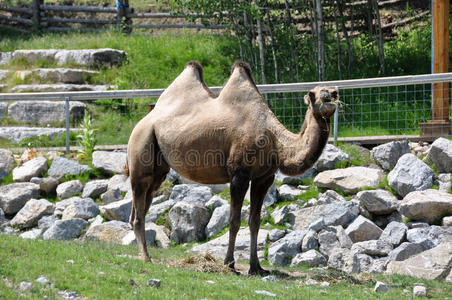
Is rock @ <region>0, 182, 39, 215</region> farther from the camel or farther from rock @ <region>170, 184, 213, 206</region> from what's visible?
the camel

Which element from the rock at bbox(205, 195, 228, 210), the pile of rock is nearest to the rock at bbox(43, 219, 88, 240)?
the pile of rock

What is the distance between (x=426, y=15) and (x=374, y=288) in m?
14.9

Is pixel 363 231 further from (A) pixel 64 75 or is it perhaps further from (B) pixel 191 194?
(A) pixel 64 75

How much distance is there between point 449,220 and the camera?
9898mm

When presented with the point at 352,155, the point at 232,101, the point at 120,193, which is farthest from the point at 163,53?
the point at 232,101

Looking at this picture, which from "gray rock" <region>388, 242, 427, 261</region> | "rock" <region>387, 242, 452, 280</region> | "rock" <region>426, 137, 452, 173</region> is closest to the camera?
"rock" <region>387, 242, 452, 280</region>

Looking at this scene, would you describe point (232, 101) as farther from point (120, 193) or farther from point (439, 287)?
point (120, 193)

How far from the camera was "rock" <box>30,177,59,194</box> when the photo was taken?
13.2 metres

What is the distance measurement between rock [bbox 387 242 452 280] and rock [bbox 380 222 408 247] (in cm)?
85

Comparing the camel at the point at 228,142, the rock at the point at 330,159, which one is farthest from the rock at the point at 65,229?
the rock at the point at 330,159

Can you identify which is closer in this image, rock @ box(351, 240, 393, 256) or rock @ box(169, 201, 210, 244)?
rock @ box(351, 240, 393, 256)

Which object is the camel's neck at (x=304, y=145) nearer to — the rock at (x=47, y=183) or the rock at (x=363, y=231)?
the rock at (x=363, y=231)

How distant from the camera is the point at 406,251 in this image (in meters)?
9.21

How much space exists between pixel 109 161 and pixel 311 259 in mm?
5705
